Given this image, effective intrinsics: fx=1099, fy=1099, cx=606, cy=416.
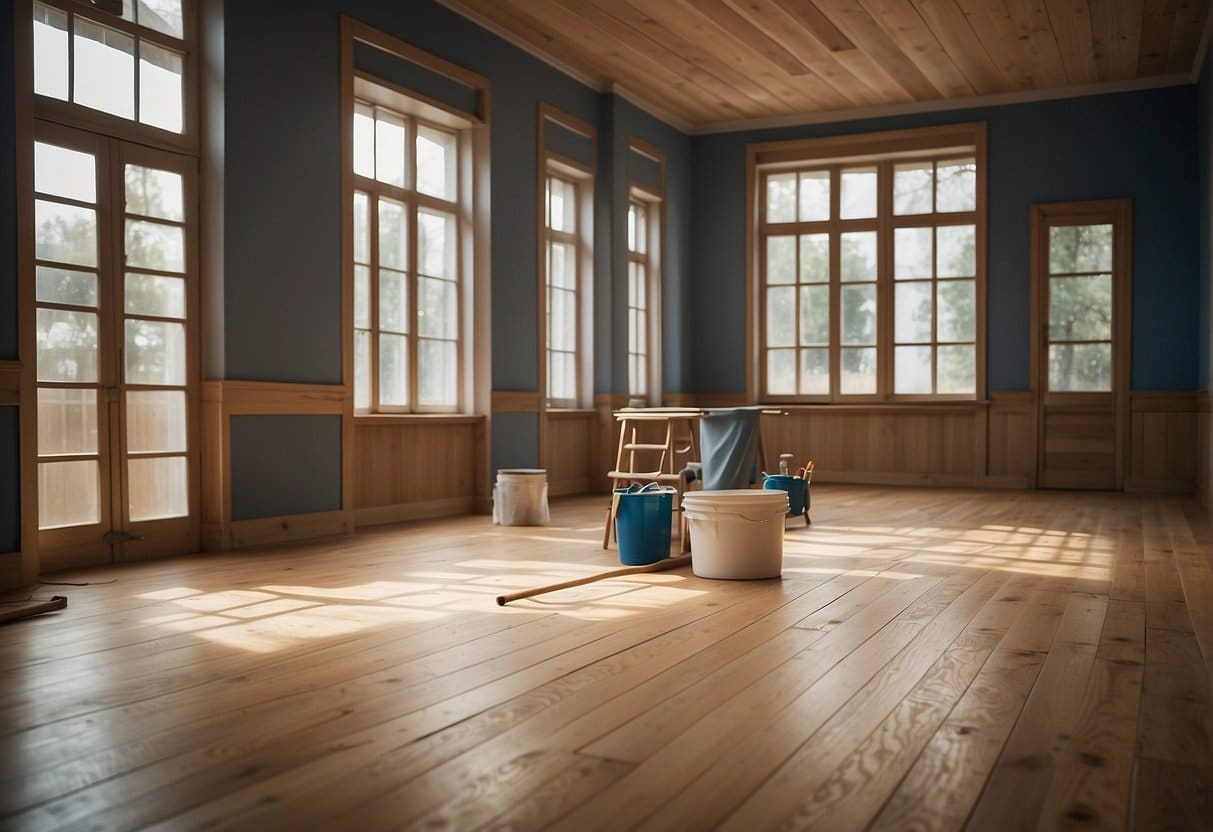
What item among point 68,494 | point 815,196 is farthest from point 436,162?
point 815,196

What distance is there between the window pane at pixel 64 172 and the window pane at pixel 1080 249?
7.14 m

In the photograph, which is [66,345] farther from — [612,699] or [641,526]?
[612,699]

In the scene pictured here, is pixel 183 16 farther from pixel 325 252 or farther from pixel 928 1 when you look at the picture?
pixel 928 1

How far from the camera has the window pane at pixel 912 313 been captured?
929cm

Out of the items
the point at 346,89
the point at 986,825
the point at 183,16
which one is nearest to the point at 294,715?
the point at 986,825

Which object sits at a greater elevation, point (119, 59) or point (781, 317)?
point (119, 59)

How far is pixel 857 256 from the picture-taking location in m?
9.48

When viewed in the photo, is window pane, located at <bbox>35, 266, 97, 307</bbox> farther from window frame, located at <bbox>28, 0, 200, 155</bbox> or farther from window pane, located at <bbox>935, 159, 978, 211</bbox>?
window pane, located at <bbox>935, 159, 978, 211</bbox>

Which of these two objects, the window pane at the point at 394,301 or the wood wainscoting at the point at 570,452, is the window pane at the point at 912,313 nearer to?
the wood wainscoting at the point at 570,452

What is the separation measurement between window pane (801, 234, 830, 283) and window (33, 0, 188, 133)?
19.4ft

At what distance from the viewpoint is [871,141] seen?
9320 millimetres

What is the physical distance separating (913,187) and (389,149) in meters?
4.80

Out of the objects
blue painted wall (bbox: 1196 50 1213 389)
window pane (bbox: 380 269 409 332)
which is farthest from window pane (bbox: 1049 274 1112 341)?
window pane (bbox: 380 269 409 332)

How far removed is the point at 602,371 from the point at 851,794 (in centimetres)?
668
